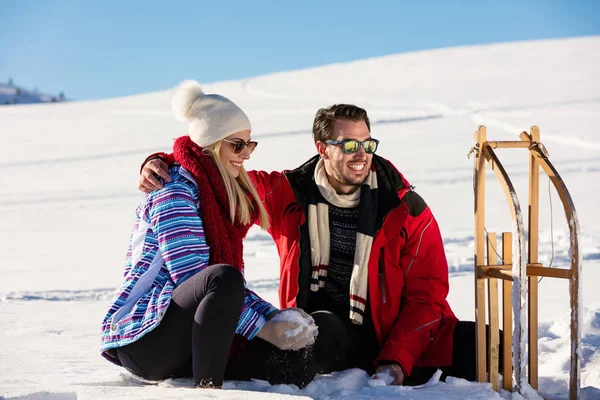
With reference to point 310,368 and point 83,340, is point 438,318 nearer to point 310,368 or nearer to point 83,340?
point 310,368

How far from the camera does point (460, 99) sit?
70.1 feet

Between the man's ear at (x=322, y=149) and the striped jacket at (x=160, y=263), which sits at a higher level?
the man's ear at (x=322, y=149)

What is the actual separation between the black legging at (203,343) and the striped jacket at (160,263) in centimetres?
5

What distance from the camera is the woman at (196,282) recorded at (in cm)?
269

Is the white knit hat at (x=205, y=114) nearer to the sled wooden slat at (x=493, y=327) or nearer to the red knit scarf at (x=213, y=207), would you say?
the red knit scarf at (x=213, y=207)

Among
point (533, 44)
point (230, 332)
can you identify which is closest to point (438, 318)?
point (230, 332)

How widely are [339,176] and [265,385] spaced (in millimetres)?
969

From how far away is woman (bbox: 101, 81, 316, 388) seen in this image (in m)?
2.69

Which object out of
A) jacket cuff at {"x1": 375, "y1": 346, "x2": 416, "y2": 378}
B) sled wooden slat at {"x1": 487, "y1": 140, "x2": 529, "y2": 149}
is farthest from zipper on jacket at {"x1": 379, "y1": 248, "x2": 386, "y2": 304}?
sled wooden slat at {"x1": 487, "y1": 140, "x2": 529, "y2": 149}

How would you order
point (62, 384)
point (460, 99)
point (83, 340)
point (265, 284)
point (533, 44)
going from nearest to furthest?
point (62, 384) < point (83, 340) < point (265, 284) < point (460, 99) < point (533, 44)

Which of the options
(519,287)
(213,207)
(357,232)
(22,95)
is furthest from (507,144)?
(22,95)

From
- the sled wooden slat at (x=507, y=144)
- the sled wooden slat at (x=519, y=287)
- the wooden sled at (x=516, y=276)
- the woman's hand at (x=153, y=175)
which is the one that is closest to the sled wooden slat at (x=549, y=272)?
the wooden sled at (x=516, y=276)

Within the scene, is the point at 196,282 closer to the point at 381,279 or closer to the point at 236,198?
the point at 236,198

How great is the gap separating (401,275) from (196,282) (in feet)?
3.32
